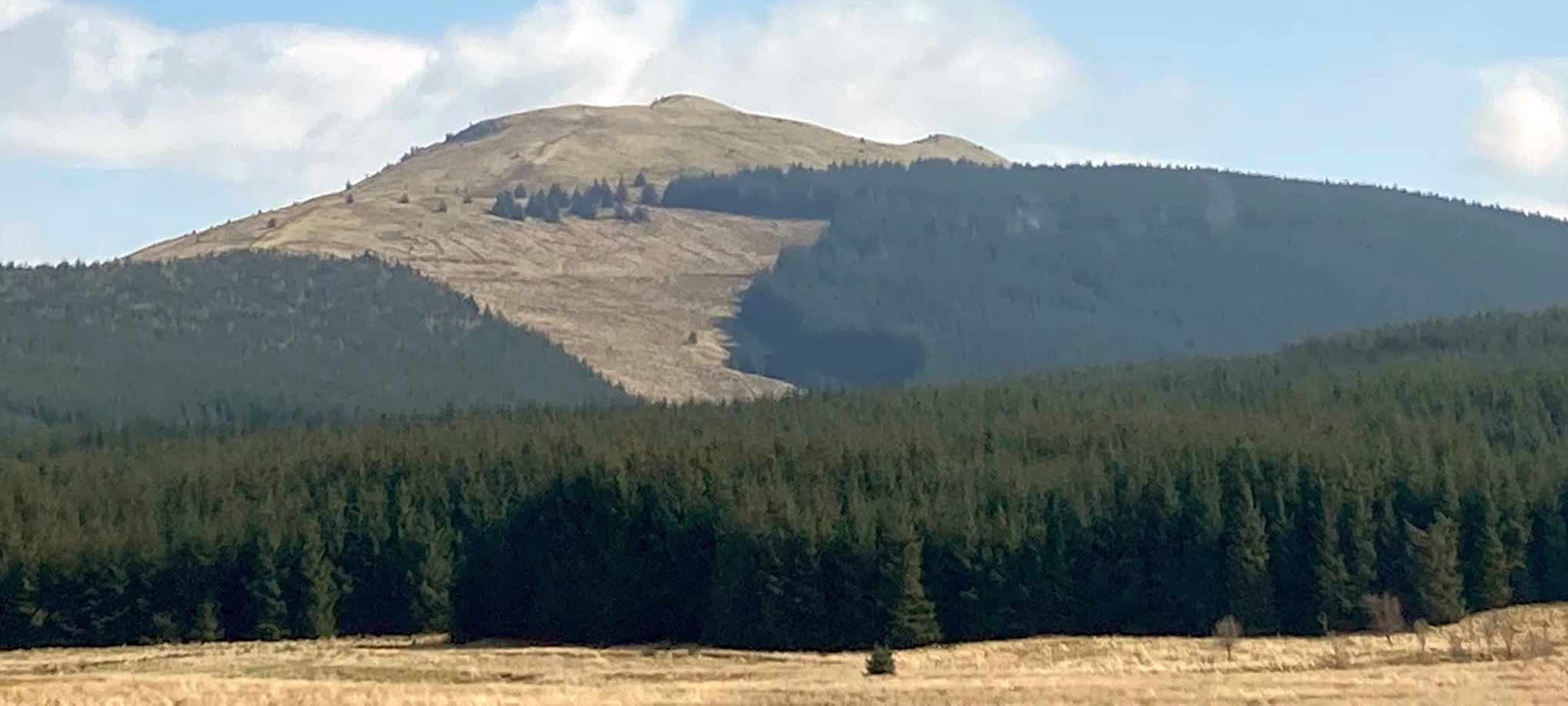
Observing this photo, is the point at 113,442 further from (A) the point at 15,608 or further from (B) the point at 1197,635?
(B) the point at 1197,635

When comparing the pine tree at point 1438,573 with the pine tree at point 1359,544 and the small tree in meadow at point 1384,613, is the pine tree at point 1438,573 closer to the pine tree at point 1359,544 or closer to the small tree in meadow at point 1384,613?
the small tree in meadow at point 1384,613

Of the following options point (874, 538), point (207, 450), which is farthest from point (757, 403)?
point (874, 538)

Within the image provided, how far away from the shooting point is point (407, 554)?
9562cm

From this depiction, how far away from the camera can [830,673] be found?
6794 cm

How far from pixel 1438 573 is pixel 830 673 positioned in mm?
28813

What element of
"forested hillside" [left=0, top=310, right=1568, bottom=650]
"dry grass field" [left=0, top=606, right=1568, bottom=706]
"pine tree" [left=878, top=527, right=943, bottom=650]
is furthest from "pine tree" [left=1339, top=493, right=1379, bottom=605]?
"pine tree" [left=878, top=527, right=943, bottom=650]

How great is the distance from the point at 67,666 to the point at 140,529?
22.2m

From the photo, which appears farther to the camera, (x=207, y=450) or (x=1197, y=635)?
(x=207, y=450)

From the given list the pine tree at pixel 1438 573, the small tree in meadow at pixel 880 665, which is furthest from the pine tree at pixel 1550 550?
the small tree in meadow at pixel 880 665

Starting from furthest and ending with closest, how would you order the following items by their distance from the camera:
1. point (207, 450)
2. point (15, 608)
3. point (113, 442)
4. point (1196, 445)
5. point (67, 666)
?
point (113, 442) → point (207, 450) → point (1196, 445) → point (15, 608) → point (67, 666)

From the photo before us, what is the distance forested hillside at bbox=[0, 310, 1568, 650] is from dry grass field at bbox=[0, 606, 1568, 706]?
384 cm

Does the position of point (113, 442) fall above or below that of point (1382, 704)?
above

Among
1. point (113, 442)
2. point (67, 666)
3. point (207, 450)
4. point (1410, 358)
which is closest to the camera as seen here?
point (67, 666)

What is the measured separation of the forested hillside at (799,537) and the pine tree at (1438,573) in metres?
0.10
